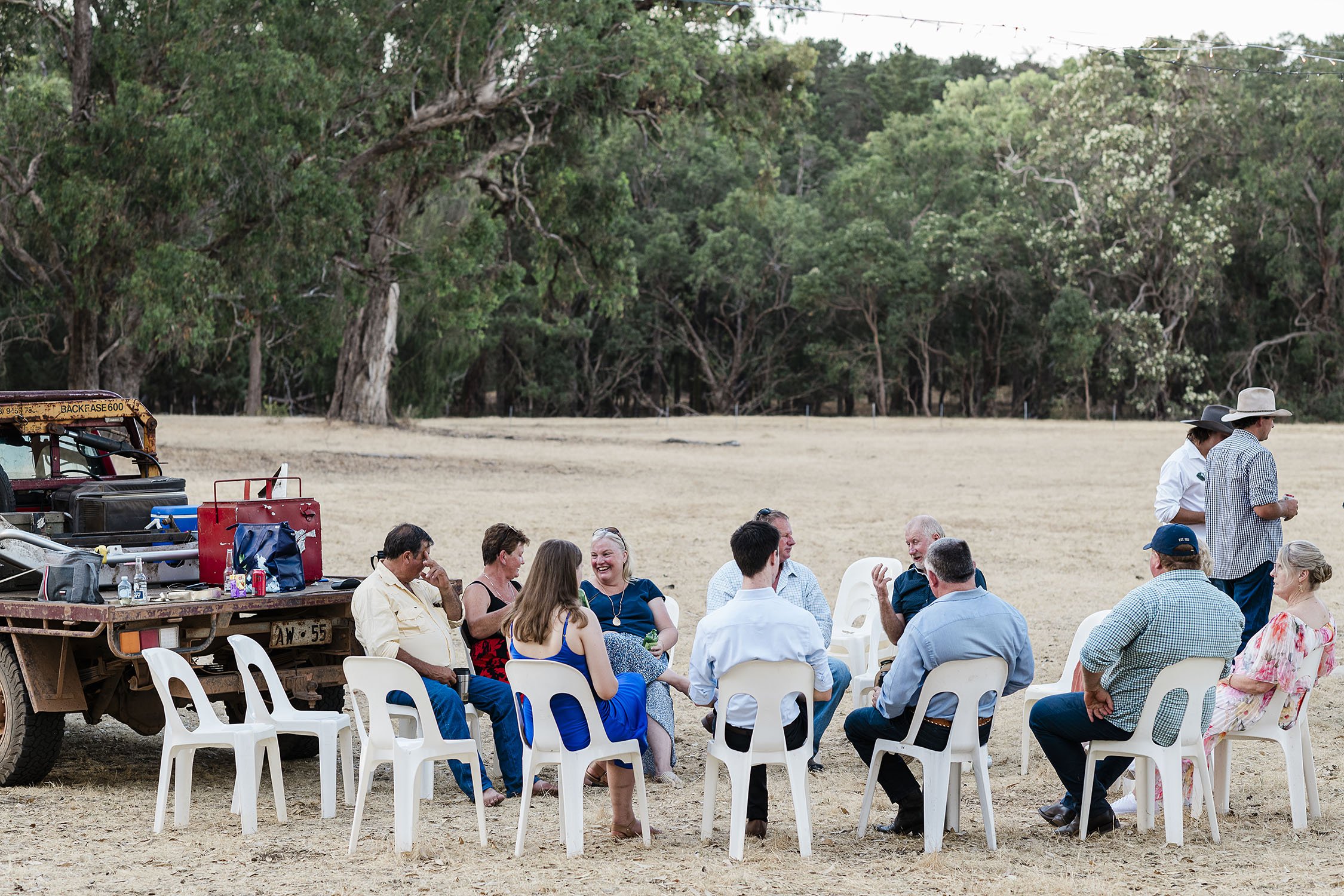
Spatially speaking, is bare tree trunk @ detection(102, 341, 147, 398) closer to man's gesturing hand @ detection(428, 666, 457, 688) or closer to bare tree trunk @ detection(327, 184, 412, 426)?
bare tree trunk @ detection(327, 184, 412, 426)

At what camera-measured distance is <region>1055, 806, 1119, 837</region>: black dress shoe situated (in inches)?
228

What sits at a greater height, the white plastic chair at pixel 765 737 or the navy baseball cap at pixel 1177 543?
the navy baseball cap at pixel 1177 543

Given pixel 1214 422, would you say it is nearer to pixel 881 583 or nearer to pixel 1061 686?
pixel 1061 686

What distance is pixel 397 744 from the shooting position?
5680 millimetres

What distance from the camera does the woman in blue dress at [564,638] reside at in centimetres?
557

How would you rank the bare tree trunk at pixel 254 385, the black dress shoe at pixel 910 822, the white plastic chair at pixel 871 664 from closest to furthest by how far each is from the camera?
the black dress shoe at pixel 910 822, the white plastic chair at pixel 871 664, the bare tree trunk at pixel 254 385

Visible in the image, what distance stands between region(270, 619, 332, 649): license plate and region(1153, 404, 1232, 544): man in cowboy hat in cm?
445

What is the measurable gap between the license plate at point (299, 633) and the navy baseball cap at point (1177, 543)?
373cm

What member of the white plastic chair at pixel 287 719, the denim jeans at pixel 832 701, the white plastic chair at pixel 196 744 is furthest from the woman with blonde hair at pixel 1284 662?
the white plastic chair at pixel 196 744

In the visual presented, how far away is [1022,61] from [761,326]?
74.9 ft

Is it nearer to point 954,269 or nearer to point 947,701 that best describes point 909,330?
point 954,269

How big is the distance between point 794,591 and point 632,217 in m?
52.3

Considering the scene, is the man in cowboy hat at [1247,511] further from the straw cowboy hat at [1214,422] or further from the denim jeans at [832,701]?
the denim jeans at [832,701]

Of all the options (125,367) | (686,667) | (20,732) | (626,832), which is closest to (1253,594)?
(626,832)
